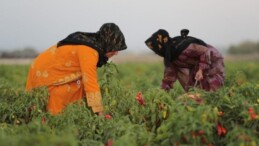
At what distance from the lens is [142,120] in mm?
4738

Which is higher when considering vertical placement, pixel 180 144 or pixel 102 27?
pixel 102 27

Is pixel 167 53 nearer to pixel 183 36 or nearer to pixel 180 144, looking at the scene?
pixel 183 36

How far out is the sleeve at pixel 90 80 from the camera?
518cm

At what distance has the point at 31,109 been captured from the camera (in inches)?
205

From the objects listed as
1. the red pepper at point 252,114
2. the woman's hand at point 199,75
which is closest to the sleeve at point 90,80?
the woman's hand at point 199,75

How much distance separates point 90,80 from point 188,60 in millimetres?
1532

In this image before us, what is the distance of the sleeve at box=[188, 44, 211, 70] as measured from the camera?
6070mm

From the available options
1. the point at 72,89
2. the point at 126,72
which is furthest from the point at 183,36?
the point at 126,72

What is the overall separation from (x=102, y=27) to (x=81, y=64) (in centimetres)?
54

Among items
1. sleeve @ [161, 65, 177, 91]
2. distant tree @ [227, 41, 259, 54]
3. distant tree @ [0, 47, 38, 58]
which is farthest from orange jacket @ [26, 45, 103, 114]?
distant tree @ [227, 41, 259, 54]

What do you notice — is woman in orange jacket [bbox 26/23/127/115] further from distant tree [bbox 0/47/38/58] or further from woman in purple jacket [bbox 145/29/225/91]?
distant tree [bbox 0/47/38/58]

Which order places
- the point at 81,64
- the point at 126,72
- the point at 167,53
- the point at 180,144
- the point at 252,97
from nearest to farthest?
the point at 180,144 < the point at 252,97 < the point at 81,64 < the point at 167,53 < the point at 126,72

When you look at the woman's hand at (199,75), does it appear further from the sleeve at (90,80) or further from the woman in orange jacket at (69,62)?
the sleeve at (90,80)

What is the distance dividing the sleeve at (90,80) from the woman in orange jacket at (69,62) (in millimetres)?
83
